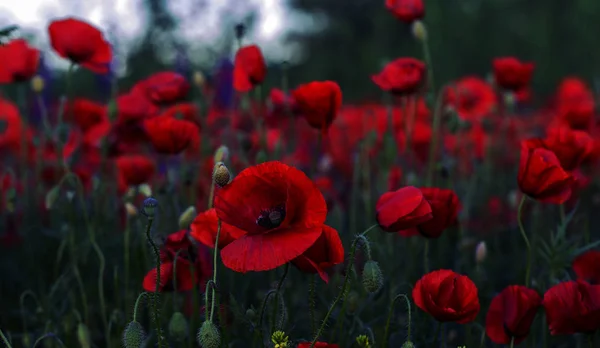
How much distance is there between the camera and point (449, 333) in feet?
6.24

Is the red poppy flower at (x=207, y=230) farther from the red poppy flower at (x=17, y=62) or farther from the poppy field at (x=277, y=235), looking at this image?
the red poppy flower at (x=17, y=62)

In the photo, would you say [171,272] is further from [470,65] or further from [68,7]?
[470,65]

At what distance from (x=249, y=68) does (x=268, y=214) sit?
2.43 feet

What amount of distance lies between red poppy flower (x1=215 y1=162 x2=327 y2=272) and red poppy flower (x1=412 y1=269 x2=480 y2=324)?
273mm

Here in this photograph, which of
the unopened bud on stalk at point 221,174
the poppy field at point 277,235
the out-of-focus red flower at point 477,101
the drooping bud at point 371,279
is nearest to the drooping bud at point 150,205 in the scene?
the poppy field at point 277,235

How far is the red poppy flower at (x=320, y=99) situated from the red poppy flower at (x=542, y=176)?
423mm

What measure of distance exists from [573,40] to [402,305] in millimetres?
7695

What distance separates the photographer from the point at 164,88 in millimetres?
2113

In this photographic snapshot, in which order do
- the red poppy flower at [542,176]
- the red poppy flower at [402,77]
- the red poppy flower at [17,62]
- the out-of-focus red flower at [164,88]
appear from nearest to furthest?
1. the red poppy flower at [542,176]
2. the red poppy flower at [402,77]
3. the out-of-focus red flower at [164,88]
4. the red poppy flower at [17,62]

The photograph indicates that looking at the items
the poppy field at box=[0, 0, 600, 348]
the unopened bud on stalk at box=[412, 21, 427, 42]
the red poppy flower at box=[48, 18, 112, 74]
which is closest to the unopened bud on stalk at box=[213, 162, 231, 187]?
the poppy field at box=[0, 0, 600, 348]

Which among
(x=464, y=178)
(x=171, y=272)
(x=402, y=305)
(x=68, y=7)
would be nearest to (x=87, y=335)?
(x=171, y=272)

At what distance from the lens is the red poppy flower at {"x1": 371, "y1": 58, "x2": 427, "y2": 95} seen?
1988mm

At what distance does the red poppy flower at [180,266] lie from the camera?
4.75ft

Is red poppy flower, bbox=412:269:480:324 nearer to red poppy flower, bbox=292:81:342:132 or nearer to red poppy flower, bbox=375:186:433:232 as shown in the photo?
red poppy flower, bbox=375:186:433:232
